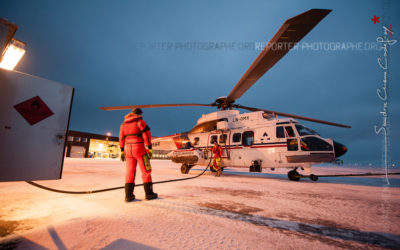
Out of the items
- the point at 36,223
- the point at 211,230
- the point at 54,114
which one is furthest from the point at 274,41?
the point at 36,223

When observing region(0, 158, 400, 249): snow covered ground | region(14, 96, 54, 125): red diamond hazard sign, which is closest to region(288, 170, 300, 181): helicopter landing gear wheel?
region(0, 158, 400, 249): snow covered ground

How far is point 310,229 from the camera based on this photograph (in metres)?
2.09

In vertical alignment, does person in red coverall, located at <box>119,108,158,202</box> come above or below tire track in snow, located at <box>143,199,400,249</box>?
above

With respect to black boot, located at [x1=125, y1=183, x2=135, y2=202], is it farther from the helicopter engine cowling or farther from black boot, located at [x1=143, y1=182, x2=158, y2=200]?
the helicopter engine cowling

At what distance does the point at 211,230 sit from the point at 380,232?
84.2 inches

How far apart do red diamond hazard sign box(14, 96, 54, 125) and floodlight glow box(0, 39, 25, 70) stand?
1405mm

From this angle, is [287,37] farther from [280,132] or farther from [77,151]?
[77,151]

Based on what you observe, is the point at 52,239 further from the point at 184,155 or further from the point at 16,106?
the point at 184,155

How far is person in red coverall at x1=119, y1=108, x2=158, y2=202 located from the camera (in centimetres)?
335

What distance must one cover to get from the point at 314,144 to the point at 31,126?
26.1ft

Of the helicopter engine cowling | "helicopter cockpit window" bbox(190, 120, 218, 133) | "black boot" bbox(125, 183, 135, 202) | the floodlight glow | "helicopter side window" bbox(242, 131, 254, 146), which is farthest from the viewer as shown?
"helicopter cockpit window" bbox(190, 120, 218, 133)

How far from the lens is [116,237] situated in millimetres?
1741

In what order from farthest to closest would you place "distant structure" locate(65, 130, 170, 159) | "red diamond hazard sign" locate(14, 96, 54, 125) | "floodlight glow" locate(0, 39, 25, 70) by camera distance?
"distant structure" locate(65, 130, 170, 159) → "floodlight glow" locate(0, 39, 25, 70) → "red diamond hazard sign" locate(14, 96, 54, 125)

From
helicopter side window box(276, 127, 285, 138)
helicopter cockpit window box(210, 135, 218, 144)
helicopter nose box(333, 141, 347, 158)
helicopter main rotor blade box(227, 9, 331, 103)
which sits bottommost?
helicopter nose box(333, 141, 347, 158)
